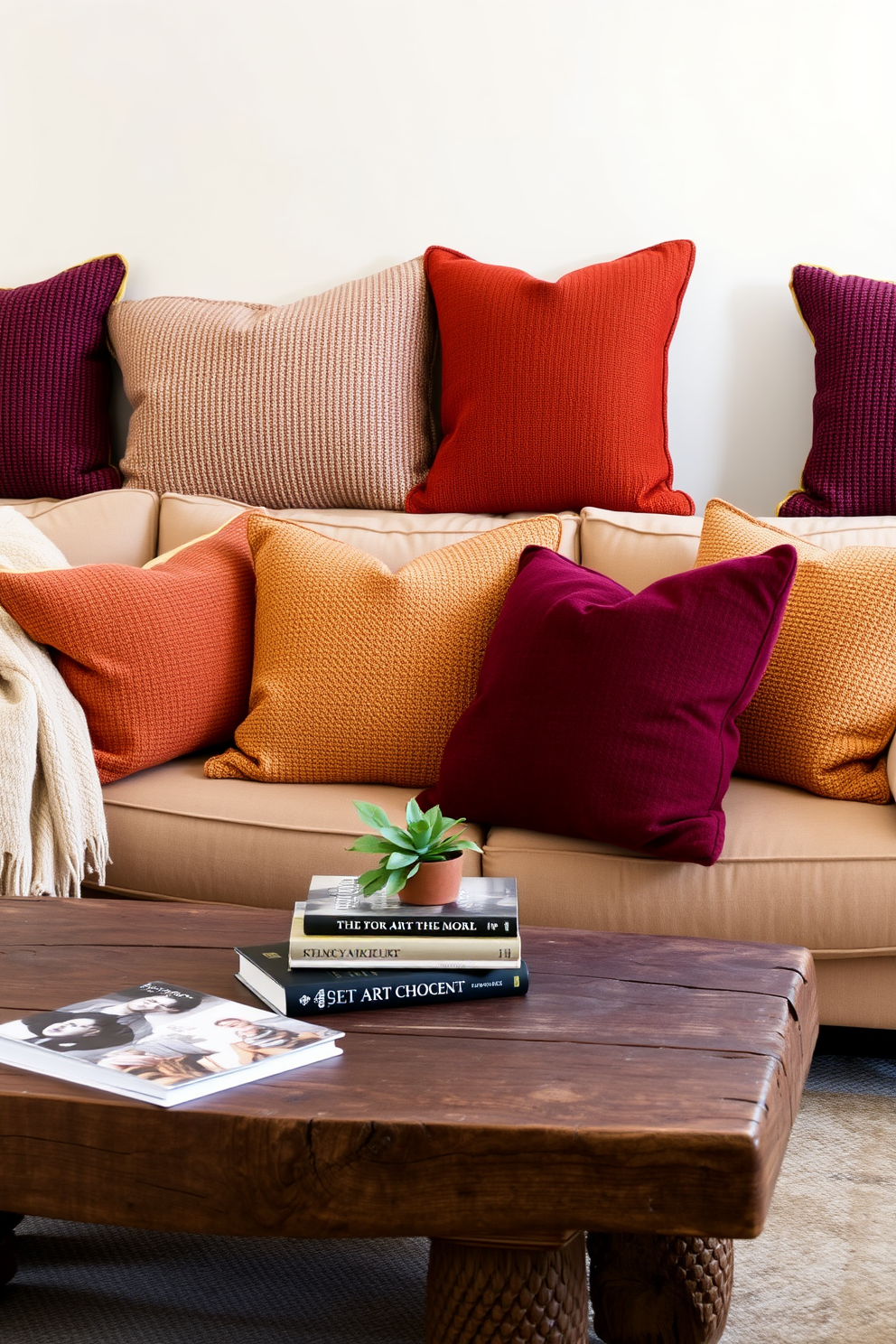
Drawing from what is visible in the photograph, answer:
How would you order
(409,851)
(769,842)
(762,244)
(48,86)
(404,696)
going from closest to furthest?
(409,851), (769,842), (404,696), (762,244), (48,86)

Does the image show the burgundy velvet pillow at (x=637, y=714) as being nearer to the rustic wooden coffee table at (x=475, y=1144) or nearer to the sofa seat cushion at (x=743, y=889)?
the sofa seat cushion at (x=743, y=889)

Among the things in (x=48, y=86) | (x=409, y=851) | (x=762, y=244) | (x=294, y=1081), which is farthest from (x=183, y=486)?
(x=294, y=1081)

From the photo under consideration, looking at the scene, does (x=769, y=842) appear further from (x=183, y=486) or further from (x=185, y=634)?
(x=183, y=486)

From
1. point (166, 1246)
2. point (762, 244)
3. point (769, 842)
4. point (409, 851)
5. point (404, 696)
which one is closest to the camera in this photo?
point (409, 851)

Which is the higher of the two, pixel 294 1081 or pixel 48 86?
pixel 48 86

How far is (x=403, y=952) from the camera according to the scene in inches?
42.1

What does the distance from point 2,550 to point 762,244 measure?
1584mm

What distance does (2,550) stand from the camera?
1943 millimetres

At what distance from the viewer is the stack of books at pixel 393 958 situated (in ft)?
3.48

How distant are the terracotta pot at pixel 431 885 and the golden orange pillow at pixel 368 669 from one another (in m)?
0.81

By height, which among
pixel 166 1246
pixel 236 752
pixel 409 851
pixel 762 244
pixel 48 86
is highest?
pixel 48 86

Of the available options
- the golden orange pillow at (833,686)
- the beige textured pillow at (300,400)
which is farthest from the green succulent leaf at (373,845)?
the beige textured pillow at (300,400)

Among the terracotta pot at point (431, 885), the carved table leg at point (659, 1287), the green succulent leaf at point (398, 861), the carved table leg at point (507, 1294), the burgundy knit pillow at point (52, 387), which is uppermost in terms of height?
the burgundy knit pillow at point (52, 387)

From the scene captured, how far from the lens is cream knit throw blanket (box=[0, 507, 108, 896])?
173cm
